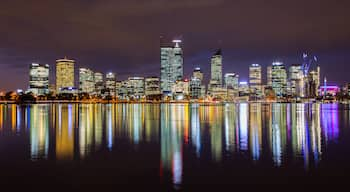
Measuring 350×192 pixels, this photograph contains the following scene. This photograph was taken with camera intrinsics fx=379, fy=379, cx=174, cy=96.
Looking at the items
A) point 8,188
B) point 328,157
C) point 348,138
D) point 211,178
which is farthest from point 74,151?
point 348,138

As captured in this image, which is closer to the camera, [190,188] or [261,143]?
[190,188]

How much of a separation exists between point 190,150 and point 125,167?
6325 mm

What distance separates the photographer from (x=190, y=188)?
14219mm

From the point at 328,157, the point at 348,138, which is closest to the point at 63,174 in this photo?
the point at 328,157

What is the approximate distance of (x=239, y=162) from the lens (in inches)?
767

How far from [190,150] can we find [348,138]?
14628 mm

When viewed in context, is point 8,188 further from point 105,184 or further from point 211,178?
point 211,178

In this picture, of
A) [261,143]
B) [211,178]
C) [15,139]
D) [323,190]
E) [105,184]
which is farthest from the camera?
[15,139]

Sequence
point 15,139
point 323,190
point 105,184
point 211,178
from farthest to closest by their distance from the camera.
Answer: point 15,139 < point 211,178 < point 105,184 < point 323,190

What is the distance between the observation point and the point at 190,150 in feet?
78.1

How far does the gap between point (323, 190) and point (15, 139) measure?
2415cm

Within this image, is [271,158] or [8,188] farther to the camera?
[271,158]

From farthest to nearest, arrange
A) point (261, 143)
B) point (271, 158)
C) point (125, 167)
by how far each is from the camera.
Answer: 1. point (261, 143)
2. point (271, 158)
3. point (125, 167)

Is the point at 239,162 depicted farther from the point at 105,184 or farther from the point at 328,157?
the point at 105,184
